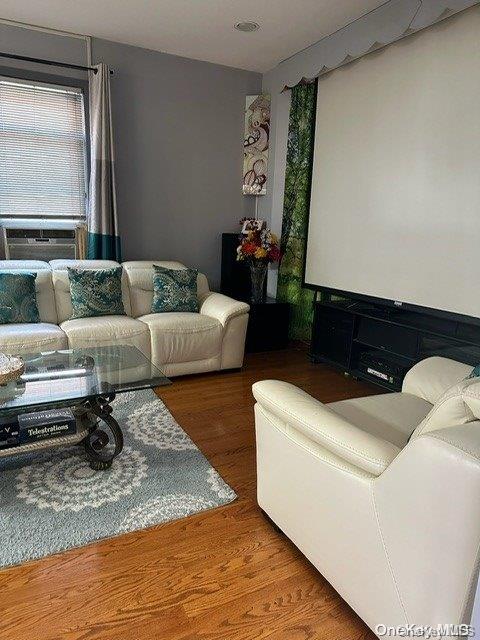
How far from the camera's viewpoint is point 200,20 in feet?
10.6

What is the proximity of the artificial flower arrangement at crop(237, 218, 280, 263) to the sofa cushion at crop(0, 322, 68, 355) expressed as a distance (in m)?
1.88

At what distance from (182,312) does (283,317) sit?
113 centimetres

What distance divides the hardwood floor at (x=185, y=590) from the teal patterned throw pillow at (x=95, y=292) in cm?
195

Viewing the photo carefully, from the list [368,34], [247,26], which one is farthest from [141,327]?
[368,34]

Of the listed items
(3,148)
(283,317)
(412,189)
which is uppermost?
(3,148)

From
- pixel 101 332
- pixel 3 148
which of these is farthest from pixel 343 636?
pixel 3 148

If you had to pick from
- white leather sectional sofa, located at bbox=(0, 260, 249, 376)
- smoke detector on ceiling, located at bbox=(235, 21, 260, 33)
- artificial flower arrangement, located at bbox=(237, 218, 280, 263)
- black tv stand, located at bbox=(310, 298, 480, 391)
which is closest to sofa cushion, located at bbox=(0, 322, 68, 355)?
white leather sectional sofa, located at bbox=(0, 260, 249, 376)

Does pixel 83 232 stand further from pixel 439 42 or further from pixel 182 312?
Answer: pixel 439 42

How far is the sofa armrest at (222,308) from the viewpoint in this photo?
333cm

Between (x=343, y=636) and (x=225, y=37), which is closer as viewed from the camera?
(x=343, y=636)

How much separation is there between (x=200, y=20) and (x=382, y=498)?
141 inches

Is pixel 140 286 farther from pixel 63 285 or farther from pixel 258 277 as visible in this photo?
pixel 258 277

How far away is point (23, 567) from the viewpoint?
1.47 m

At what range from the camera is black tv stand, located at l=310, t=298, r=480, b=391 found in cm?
263
